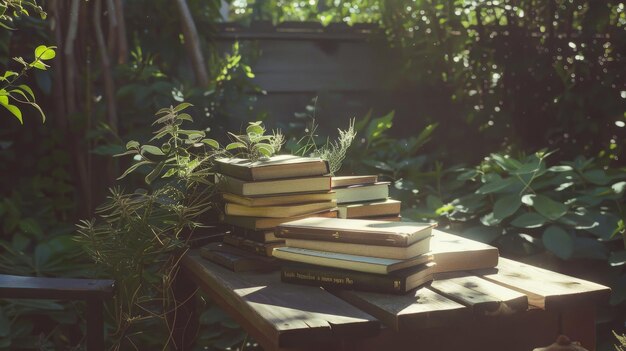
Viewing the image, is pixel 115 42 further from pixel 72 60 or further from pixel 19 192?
pixel 19 192

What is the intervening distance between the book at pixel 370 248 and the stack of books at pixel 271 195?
0.16 meters

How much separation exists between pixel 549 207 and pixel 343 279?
1139 millimetres

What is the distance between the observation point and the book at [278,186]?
6.15ft

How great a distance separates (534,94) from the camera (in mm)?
3512

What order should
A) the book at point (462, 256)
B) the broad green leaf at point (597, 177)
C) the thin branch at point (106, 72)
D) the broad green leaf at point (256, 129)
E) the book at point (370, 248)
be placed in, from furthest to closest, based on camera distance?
the thin branch at point (106, 72)
the broad green leaf at point (597, 177)
the broad green leaf at point (256, 129)
the book at point (462, 256)
the book at point (370, 248)

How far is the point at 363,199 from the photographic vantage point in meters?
2.09

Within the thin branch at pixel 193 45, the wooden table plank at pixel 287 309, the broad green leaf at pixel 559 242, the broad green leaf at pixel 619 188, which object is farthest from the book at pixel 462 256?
the thin branch at pixel 193 45

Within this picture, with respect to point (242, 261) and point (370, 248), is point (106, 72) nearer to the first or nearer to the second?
point (242, 261)

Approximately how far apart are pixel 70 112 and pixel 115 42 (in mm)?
339

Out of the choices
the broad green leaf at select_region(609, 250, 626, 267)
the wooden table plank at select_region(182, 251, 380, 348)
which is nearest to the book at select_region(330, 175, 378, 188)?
the wooden table plank at select_region(182, 251, 380, 348)

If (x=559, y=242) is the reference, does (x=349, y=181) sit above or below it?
above

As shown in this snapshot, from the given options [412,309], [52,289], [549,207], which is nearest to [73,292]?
[52,289]

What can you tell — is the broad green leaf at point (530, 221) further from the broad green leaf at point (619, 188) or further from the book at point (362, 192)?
the book at point (362, 192)

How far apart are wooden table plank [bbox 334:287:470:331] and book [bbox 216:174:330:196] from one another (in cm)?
41
